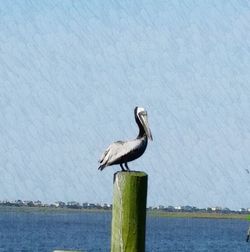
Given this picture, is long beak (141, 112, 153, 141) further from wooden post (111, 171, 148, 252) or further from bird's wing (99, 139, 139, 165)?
wooden post (111, 171, 148, 252)

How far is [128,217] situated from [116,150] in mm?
1749

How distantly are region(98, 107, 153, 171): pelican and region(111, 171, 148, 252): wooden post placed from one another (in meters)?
1.41

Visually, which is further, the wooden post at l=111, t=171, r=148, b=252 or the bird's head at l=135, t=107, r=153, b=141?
the bird's head at l=135, t=107, r=153, b=141

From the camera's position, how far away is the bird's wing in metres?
9.65

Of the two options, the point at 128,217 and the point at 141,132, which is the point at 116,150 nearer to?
the point at 141,132

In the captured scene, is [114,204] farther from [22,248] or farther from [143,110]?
[22,248]

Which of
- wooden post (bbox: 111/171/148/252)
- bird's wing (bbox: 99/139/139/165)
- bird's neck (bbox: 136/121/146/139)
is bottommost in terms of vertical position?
wooden post (bbox: 111/171/148/252)

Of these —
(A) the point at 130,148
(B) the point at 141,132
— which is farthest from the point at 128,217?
(B) the point at 141,132

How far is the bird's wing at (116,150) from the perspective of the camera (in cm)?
965

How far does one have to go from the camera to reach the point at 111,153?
392 inches

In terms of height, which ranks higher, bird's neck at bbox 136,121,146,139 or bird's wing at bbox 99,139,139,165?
bird's neck at bbox 136,121,146,139

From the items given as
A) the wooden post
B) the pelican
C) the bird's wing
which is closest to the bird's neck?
the pelican

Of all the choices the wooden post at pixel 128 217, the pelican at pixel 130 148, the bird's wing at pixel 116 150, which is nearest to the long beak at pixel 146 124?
the pelican at pixel 130 148

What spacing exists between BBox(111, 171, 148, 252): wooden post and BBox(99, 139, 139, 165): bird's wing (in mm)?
1411
